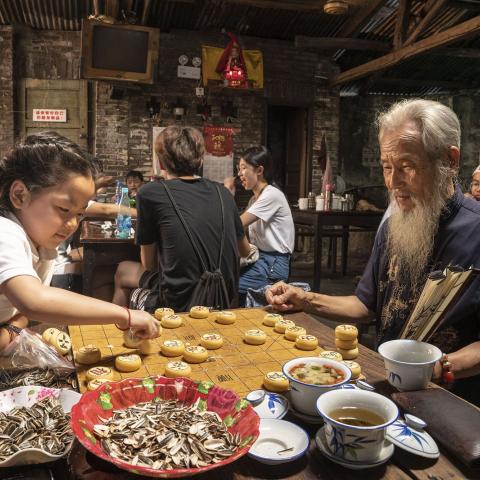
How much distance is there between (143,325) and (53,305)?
29 centimetres

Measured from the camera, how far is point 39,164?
63.4 inches

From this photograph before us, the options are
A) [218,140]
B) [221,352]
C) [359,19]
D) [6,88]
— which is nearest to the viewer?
[221,352]

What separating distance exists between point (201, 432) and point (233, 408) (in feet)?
0.36

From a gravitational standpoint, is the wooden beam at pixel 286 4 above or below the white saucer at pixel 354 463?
above

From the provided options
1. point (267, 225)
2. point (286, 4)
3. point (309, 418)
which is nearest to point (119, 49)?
point (286, 4)

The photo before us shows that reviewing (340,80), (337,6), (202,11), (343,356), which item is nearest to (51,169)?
(343,356)

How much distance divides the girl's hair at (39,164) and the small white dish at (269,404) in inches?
38.0

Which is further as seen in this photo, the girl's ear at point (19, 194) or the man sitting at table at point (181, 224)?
the man sitting at table at point (181, 224)

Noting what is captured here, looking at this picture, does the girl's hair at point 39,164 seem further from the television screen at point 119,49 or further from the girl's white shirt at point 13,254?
the television screen at point 119,49

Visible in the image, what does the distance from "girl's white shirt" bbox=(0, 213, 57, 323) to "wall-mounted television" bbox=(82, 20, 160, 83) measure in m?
6.33

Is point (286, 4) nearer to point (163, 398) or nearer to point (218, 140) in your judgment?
point (218, 140)

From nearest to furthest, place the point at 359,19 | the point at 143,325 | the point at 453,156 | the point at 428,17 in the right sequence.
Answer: the point at 143,325 → the point at 453,156 → the point at 428,17 → the point at 359,19

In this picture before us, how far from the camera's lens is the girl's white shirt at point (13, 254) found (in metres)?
1.43

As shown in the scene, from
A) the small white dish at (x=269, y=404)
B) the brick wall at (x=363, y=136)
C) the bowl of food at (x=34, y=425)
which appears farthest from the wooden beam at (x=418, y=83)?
the bowl of food at (x=34, y=425)
